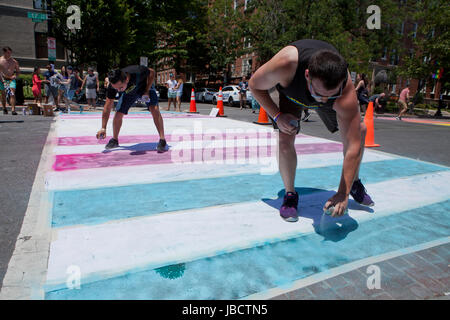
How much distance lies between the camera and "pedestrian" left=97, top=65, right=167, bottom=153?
4656mm

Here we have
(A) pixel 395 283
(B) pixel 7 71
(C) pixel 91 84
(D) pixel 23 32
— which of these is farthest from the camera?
(D) pixel 23 32

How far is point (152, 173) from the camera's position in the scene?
399cm

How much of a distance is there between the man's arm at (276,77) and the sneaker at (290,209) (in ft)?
1.97

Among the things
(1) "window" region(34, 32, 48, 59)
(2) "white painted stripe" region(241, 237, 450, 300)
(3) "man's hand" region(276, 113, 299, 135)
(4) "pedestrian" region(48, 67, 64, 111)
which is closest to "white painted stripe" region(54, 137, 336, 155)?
(3) "man's hand" region(276, 113, 299, 135)

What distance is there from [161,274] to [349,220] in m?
1.71

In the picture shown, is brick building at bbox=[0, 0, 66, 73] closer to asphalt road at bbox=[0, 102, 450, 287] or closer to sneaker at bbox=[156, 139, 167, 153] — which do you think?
asphalt road at bbox=[0, 102, 450, 287]

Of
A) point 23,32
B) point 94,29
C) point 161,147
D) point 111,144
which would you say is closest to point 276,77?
point 161,147

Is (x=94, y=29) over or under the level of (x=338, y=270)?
over

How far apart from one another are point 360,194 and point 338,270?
1.27 m

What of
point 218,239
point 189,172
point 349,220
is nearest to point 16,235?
point 218,239

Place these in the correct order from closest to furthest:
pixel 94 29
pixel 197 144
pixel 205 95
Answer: pixel 197 144
pixel 94 29
pixel 205 95

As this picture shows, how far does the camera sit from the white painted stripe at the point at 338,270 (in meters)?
1.73

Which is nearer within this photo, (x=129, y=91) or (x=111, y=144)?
(x=129, y=91)

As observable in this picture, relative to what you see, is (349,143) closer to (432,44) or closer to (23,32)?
(432,44)
